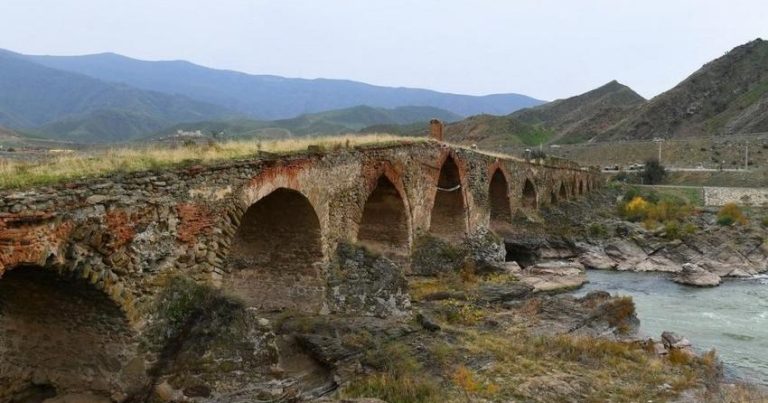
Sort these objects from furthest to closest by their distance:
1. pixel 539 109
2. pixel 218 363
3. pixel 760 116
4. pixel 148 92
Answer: pixel 148 92
pixel 539 109
pixel 760 116
pixel 218 363

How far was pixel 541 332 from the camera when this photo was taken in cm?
1398

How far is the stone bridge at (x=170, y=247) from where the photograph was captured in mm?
7105

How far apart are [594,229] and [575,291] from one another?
1192 centimetres

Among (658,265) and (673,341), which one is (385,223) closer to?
(673,341)

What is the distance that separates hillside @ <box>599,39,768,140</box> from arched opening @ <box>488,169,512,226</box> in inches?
2008

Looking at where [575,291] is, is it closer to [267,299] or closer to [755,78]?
[267,299]

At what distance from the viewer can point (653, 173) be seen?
47812mm

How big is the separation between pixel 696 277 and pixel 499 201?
824 cm

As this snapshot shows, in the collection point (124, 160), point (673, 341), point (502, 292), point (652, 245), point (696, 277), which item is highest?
point (124, 160)

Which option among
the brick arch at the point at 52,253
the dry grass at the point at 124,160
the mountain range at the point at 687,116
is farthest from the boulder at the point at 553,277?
the mountain range at the point at 687,116

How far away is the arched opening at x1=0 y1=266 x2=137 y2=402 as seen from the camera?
26.0 feet

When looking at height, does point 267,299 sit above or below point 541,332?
above

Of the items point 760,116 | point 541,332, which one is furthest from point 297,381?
point 760,116

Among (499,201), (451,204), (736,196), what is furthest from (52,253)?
(736,196)
